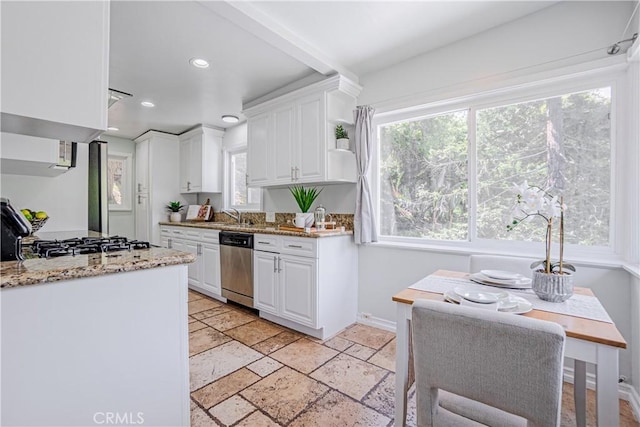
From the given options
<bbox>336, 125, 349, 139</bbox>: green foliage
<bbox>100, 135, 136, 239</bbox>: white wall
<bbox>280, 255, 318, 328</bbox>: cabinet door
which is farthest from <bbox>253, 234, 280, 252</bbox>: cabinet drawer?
<bbox>100, 135, 136, 239</bbox>: white wall

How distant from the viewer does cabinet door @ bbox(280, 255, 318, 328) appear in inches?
103

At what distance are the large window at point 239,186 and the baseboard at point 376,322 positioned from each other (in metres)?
2.19

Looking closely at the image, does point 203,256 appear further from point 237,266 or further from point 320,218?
A: point 320,218

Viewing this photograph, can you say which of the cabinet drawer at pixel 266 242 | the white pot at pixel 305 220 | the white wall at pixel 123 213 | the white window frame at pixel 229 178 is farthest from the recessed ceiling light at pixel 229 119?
the white wall at pixel 123 213

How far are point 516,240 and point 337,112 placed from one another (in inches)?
A: 76.1

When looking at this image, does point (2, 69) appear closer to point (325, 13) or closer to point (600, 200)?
point (325, 13)

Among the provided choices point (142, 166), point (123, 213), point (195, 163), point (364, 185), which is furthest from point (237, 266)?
point (123, 213)

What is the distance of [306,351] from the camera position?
243 cm

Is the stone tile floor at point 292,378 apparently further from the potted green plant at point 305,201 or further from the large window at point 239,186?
the large window at point 239,186

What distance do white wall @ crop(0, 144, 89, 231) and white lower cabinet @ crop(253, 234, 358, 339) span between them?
1.88 meters

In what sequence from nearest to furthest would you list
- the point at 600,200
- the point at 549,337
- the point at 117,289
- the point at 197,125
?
1. the point at 549,337
2. the point at 117,289
3. the point at 600,200
4. the point at 197,125

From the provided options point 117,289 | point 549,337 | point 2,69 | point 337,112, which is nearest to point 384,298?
point 337,112

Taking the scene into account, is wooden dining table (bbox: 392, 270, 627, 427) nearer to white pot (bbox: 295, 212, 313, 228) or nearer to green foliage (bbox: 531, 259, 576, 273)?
green foliage (bbox: 531, 259, 576, 273)

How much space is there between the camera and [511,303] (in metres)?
1.29
